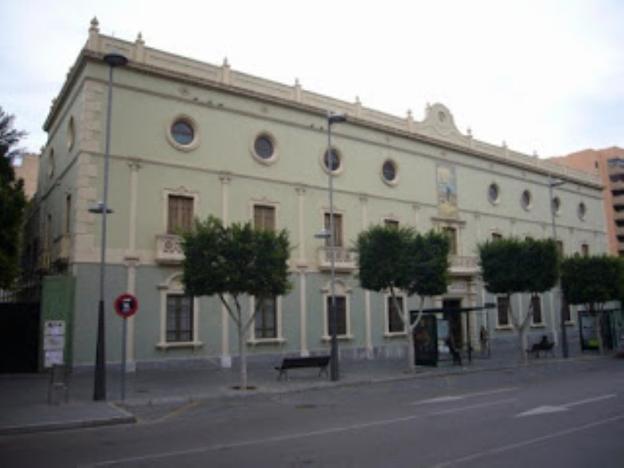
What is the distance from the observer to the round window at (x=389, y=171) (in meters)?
31.0

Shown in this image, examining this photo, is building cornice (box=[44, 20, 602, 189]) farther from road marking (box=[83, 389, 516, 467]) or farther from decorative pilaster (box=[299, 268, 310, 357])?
road marking (box=[83, 389, 516, 467])

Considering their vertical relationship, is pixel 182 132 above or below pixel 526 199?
below

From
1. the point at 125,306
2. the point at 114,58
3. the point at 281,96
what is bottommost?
the point at 125,306

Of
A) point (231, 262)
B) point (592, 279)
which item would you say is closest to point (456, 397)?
point (231, 262)

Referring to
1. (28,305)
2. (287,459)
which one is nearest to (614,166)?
(28,305)

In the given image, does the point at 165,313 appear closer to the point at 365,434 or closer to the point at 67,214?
the point at 67,214

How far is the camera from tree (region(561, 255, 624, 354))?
101ft

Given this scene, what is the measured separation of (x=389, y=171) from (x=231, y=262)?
1583 cm

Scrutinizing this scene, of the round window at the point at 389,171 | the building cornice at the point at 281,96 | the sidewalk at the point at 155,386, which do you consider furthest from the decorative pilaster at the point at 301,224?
the round window at the point at 389,171

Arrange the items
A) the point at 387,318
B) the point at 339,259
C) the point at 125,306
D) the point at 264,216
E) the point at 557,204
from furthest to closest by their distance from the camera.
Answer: the point at 557,204
the point at 387,318
the point at 339,259
the point at 264,216
the point at 125,306

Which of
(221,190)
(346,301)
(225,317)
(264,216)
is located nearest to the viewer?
(225,317)

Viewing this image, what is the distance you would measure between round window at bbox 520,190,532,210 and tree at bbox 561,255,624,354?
797cm

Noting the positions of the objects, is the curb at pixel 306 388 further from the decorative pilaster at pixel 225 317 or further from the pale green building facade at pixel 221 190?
the pale green building facade at pixel 221 190

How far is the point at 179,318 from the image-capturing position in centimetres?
2291
